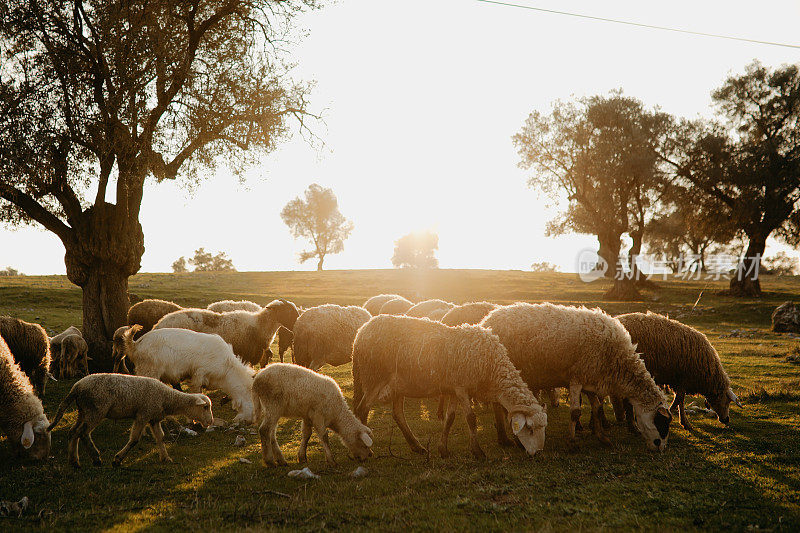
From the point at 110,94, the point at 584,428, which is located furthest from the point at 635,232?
the point at 110,94

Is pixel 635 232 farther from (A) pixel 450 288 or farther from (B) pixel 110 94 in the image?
(B) pixel 110 94

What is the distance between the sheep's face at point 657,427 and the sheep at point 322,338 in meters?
7.49

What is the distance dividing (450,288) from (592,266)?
18.4m

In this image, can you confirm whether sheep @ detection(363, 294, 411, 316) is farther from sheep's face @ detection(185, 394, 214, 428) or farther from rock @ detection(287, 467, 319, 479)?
rock @ detection(287, 467, 319, 479)

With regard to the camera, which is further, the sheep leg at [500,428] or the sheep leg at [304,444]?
the sheep leg at [500,428]

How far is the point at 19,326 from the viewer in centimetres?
1219

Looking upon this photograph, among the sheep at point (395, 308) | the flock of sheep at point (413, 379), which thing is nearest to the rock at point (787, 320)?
the flock of sheep at point (413, 379)

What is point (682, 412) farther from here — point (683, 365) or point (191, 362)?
point (191, 362)

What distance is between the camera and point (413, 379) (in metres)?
8.78

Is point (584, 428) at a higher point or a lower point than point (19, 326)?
lower

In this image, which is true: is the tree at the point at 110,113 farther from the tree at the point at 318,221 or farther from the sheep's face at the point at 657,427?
the tree at the point at 318,221

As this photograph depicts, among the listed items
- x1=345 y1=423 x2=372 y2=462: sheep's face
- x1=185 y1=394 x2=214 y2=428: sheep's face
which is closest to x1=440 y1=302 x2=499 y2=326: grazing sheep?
x1=345 y1=423 x2=372 y2=462: sheep's face

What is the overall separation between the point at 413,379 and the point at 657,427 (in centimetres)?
416

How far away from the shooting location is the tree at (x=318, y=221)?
244 feet
